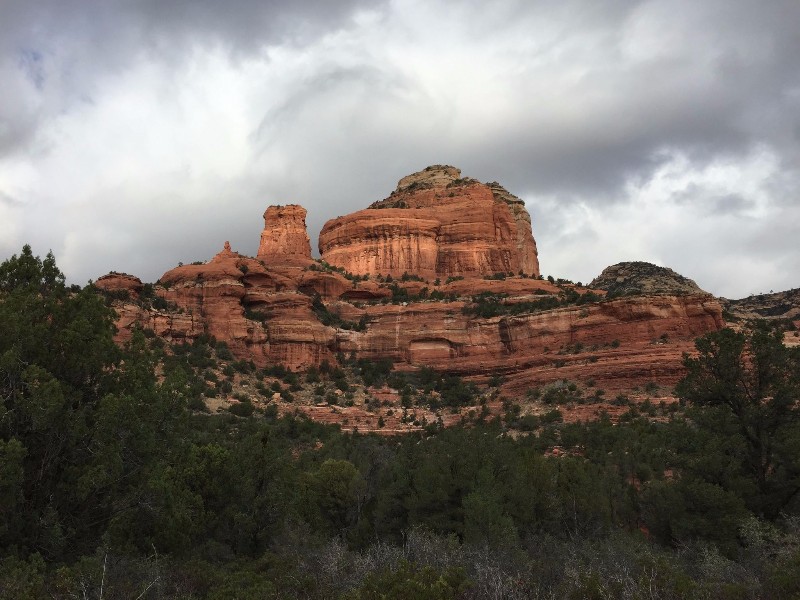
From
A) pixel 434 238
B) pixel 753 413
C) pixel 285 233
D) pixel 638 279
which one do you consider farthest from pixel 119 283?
pixel 638 279

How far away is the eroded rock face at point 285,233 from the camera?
88062mm

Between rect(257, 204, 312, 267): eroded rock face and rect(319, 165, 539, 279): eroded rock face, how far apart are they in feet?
15.3

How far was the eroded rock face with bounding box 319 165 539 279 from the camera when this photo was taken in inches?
3428

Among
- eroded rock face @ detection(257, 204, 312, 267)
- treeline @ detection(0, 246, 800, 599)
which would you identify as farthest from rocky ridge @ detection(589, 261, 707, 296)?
treeline @ detection(0, 246, 800, 599)

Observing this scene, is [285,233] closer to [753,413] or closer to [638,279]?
[638,279]

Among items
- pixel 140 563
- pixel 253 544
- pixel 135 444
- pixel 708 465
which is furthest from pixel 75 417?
pixel 708 465

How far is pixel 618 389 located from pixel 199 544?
130ft

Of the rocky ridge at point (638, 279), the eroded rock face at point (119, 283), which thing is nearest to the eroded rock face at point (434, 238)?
the rocky ridge at point (638, 279)

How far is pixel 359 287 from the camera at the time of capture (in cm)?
7519

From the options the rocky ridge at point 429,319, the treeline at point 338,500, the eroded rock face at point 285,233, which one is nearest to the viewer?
the treeline at point 338,500

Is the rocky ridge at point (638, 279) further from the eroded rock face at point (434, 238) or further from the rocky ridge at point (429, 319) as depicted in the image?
the eroded rock face at point (434, 238)

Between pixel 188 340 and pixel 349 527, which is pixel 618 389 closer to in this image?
pixel 349 527

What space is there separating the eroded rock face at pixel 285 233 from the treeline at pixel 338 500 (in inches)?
2426

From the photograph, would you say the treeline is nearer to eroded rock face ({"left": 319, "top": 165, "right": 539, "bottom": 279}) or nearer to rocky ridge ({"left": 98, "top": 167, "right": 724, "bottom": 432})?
rocky ridge ({"left": 98, "top": 167, "right": 724, "bottom": 432})
